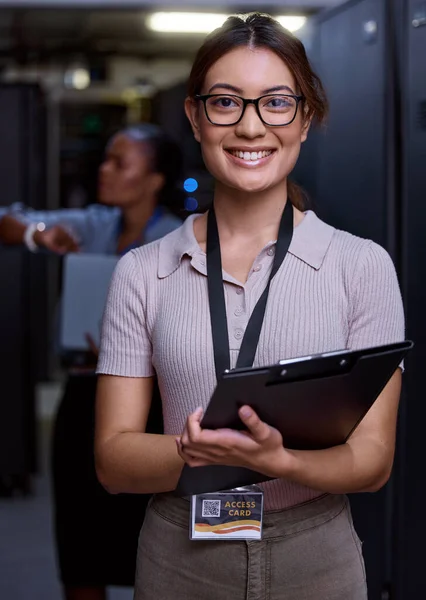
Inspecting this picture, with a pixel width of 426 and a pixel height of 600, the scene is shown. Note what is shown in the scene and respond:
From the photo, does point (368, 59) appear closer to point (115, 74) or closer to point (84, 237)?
point (84, 237)

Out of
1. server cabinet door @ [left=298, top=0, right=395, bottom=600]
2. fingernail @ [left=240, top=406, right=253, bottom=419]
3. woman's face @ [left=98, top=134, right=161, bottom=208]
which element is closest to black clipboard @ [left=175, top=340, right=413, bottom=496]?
fingernail @ [left=240, top=406, right=253, bottom=419]

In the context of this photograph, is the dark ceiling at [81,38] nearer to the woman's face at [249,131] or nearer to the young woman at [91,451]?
the young woman at [91,451]

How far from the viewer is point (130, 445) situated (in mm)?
1578

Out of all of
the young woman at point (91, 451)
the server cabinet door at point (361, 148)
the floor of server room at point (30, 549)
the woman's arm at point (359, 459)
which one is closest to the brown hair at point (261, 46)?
the woman's arm at point (359, 459)

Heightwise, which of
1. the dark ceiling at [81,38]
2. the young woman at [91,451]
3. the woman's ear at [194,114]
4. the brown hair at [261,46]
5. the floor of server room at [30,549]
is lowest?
the floor of server room at [30,549]

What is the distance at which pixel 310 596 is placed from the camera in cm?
159

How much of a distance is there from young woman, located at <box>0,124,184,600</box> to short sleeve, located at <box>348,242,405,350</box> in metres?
1.58

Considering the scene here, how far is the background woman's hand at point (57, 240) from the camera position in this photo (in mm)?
3439

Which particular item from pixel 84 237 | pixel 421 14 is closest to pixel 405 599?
pixel 421 14

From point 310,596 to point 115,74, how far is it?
9850mm

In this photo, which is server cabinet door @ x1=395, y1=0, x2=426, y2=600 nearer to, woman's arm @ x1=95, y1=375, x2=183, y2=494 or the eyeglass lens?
the eyeglass lens

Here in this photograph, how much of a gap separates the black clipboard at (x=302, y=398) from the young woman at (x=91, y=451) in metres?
1.54

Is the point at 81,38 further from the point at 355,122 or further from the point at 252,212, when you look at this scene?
the point at 252,212

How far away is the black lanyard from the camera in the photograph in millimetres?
1552
